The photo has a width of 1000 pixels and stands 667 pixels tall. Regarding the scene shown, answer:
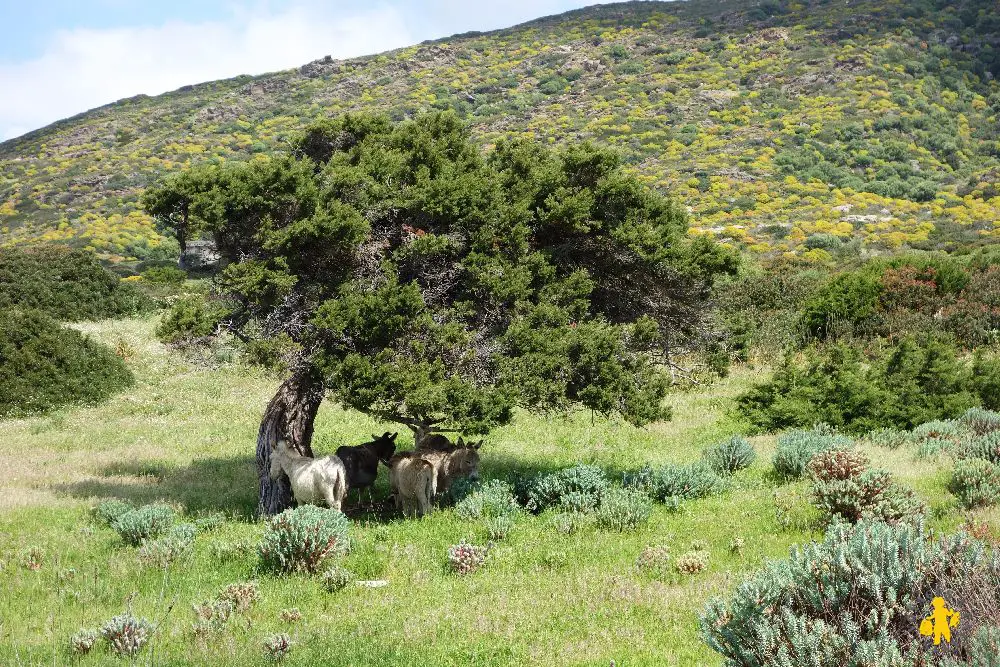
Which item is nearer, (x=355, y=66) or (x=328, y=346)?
(x=328, y=346)

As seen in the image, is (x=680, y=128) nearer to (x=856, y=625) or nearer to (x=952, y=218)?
(x=952, y=218)

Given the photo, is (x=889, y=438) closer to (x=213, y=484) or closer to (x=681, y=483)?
(x=681, y=483)

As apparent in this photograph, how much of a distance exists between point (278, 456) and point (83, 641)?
4.69 meters

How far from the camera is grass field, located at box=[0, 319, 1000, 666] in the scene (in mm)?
6594

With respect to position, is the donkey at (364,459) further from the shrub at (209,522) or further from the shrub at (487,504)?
the shrub at (209,522)

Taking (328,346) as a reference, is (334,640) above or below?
below

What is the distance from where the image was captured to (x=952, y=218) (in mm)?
46656

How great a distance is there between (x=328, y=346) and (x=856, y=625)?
8.12 m

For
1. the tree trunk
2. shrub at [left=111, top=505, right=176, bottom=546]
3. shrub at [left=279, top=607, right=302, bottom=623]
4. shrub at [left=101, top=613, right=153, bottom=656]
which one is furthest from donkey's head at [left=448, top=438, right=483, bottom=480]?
shrub at [left=101, top=613, right=153, bottom=656]

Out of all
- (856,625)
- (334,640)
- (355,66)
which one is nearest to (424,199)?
(334,640)

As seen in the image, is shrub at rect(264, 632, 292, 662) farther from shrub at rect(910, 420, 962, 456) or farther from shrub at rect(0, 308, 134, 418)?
shrub at rect(0, 308, 134, 418)

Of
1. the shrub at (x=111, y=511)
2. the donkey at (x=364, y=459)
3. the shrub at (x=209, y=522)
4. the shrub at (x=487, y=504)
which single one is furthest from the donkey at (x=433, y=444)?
the shrub at (x=111, y=511)

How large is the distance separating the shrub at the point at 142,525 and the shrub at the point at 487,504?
14.2 feet

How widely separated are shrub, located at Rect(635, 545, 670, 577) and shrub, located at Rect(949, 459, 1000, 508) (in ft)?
12.6
